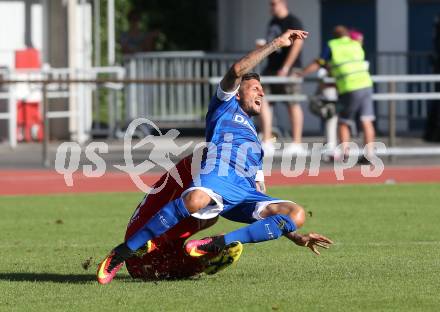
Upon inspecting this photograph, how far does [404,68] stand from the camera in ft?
82.3

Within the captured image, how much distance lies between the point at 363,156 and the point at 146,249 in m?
10.3

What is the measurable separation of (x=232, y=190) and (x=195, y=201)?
32 centimetres

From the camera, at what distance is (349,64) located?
61.9 feet

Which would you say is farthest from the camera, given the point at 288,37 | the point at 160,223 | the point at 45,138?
the point at 45,138

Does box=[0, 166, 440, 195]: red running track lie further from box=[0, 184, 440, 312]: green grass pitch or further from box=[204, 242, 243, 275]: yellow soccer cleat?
box=[204, 242, 243, 275]: yellow soccer cleat

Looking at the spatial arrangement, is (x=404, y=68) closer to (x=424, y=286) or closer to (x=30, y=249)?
(x=30, y=249)

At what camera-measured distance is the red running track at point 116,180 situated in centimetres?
1655

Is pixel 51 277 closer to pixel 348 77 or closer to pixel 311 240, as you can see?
pixel 311 240

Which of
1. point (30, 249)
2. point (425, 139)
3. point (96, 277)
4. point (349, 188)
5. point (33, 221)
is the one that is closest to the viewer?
point (96, 277)

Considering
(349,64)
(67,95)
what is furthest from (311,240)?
(67,95)

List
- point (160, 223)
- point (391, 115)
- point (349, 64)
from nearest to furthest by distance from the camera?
point (160, 223) < point (349, 64) < point (391, 115)

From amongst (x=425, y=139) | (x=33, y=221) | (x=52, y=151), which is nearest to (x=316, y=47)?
(x=425, y=139)

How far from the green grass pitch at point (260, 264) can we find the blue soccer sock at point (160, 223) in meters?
0.30

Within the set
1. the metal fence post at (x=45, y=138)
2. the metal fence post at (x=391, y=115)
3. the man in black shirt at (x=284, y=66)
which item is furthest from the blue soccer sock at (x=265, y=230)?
the metal fence post at (x=391, y=115)
